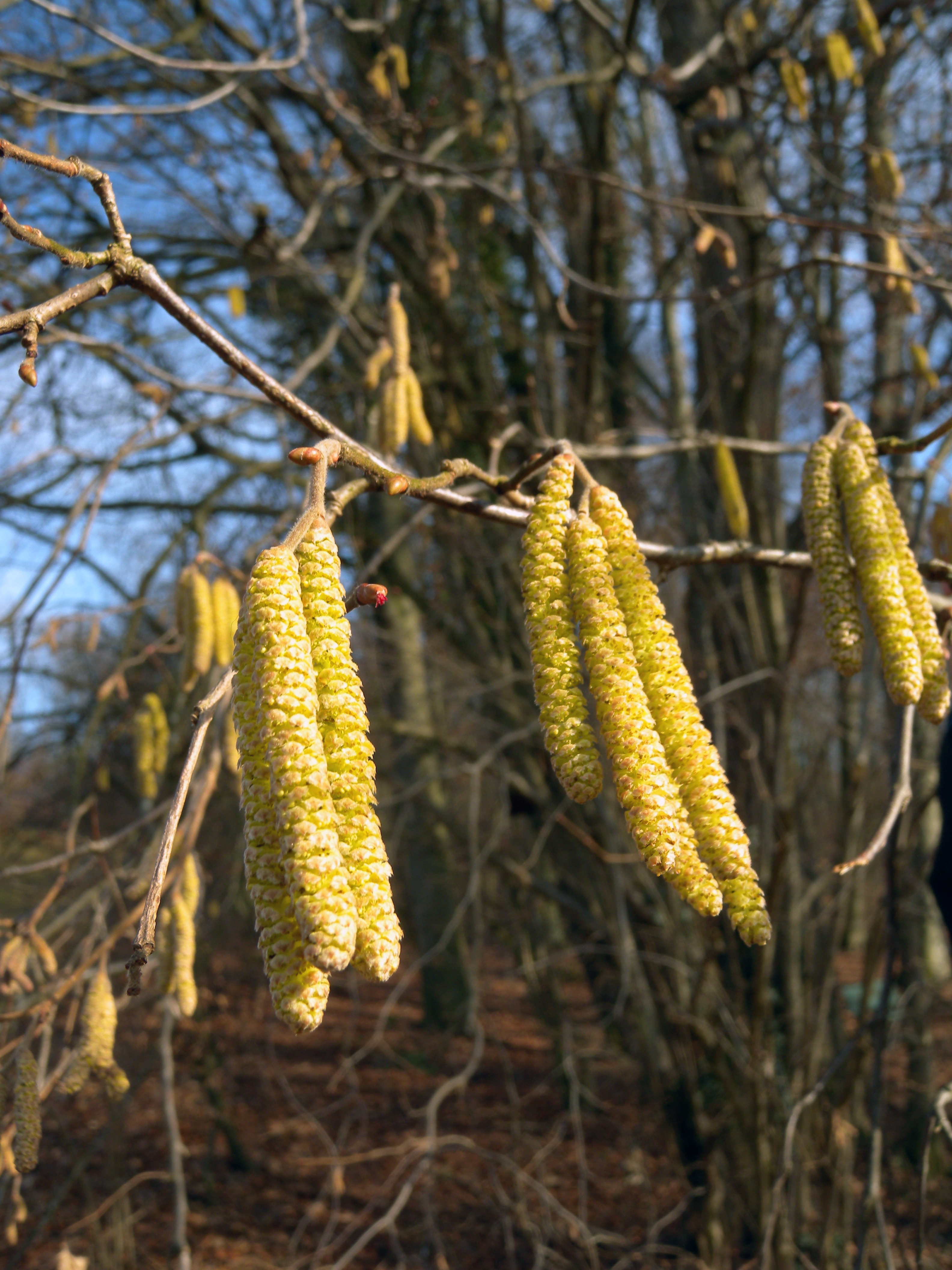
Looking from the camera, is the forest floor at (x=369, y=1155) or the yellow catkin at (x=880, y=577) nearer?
the yellow catkin at (x=880, y=577)

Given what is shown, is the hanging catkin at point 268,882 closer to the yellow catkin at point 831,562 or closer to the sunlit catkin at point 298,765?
the sunlit catkin at point 298,765

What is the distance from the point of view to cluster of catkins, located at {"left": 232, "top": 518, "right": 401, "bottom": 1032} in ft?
2.39

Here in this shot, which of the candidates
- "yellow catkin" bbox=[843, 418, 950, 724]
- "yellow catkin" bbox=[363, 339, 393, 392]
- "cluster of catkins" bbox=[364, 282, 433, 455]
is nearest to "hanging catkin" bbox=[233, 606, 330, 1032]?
"yellow catkin" bbox=[843, 418, 950, 724]

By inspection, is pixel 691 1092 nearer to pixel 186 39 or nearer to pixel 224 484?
pixel 224 484

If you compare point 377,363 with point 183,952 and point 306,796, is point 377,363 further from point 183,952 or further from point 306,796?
point 306,796

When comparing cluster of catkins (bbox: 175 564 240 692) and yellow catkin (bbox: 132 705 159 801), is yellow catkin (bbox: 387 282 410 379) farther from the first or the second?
yellow catkin (bbox: 132 705 159 801)

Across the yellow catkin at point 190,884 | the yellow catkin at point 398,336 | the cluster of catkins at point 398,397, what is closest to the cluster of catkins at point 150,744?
the yellow catkin at point 190,884

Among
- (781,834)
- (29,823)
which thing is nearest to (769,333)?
(781,834)

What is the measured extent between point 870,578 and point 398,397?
1.42m

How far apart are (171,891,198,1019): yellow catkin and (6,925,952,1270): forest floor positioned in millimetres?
1291

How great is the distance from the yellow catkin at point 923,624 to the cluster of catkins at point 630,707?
0.44 m

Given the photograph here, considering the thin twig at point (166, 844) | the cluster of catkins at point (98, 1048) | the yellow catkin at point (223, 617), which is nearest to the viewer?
the thin twig at point (166, 844)

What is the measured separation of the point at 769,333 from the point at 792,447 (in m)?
2.84

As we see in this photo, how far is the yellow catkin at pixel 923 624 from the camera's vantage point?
4.09 feet
